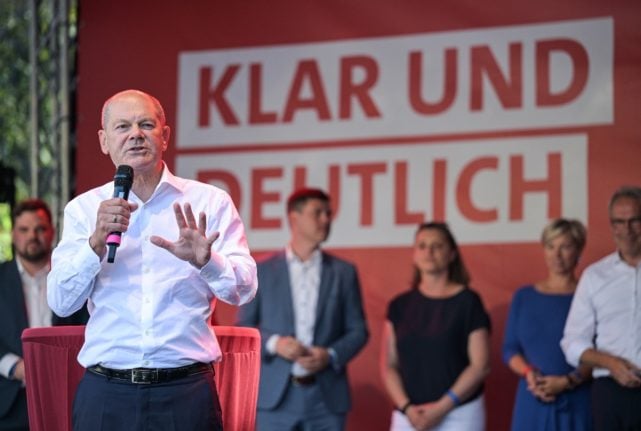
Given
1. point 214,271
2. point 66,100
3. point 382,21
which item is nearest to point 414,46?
point 382,21

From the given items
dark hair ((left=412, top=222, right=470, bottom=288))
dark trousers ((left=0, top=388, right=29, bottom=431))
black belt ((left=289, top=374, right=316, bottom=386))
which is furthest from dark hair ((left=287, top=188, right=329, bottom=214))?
dark trousers ((left=0, top=388, right=29, bottom=431))

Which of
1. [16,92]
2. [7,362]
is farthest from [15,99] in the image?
[7,362]

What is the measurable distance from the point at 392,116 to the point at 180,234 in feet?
12.2

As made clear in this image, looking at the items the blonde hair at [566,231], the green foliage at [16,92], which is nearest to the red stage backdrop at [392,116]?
Answer: the blonde hair at [566,231]

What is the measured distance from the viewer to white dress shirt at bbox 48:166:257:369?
3211 mm

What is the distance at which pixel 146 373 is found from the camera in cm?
324

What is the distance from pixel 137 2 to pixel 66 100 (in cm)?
78

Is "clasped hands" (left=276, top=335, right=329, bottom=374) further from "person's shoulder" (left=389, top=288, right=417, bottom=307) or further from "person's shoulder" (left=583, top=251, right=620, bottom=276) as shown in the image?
"person's shoulder" (left=583, top=251, right=620, bottom=276)

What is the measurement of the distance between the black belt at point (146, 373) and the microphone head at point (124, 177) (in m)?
0.53

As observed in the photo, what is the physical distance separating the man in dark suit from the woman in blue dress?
2124 mm

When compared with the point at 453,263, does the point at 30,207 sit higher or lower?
higher

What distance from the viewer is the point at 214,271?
313 cm

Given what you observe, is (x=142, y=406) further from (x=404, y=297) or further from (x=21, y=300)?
(x=404, y=297)

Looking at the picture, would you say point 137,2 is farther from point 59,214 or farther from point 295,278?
point 295,278
